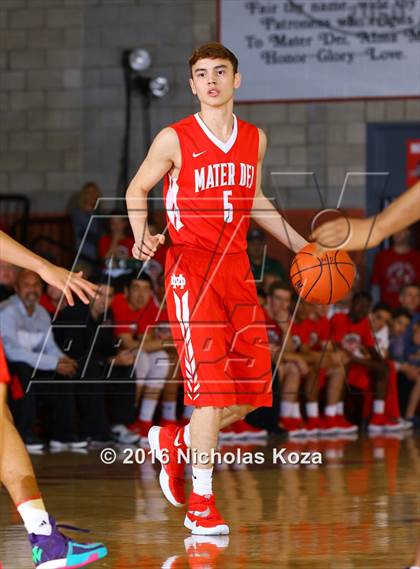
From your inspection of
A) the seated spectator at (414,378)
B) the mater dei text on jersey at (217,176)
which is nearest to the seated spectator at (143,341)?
the seated spectator at (414,378)

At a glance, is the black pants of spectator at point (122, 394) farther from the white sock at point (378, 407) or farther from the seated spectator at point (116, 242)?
the white sock at point (378, 407)

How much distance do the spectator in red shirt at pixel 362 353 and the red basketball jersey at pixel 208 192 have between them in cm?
527

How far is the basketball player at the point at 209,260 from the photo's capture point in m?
5.09

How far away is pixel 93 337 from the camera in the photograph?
9203 millimetres

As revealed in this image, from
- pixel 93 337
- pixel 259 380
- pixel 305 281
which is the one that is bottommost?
pixel 93 337

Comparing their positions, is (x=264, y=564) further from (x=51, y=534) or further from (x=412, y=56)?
(x=412, y=56)

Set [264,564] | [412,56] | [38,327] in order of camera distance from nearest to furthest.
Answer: [264,564]
[38,327]
[412,56]

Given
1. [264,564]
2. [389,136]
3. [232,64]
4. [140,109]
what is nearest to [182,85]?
[140,109]

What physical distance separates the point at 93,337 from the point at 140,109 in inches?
Answer: 159

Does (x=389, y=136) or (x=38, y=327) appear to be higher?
(x=389, y=136)

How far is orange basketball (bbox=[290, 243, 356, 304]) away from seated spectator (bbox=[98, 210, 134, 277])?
5.29 metres

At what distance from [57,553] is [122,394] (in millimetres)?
5337

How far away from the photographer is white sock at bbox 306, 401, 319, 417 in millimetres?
10000

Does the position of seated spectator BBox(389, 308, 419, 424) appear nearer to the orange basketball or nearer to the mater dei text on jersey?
the orange basketball
